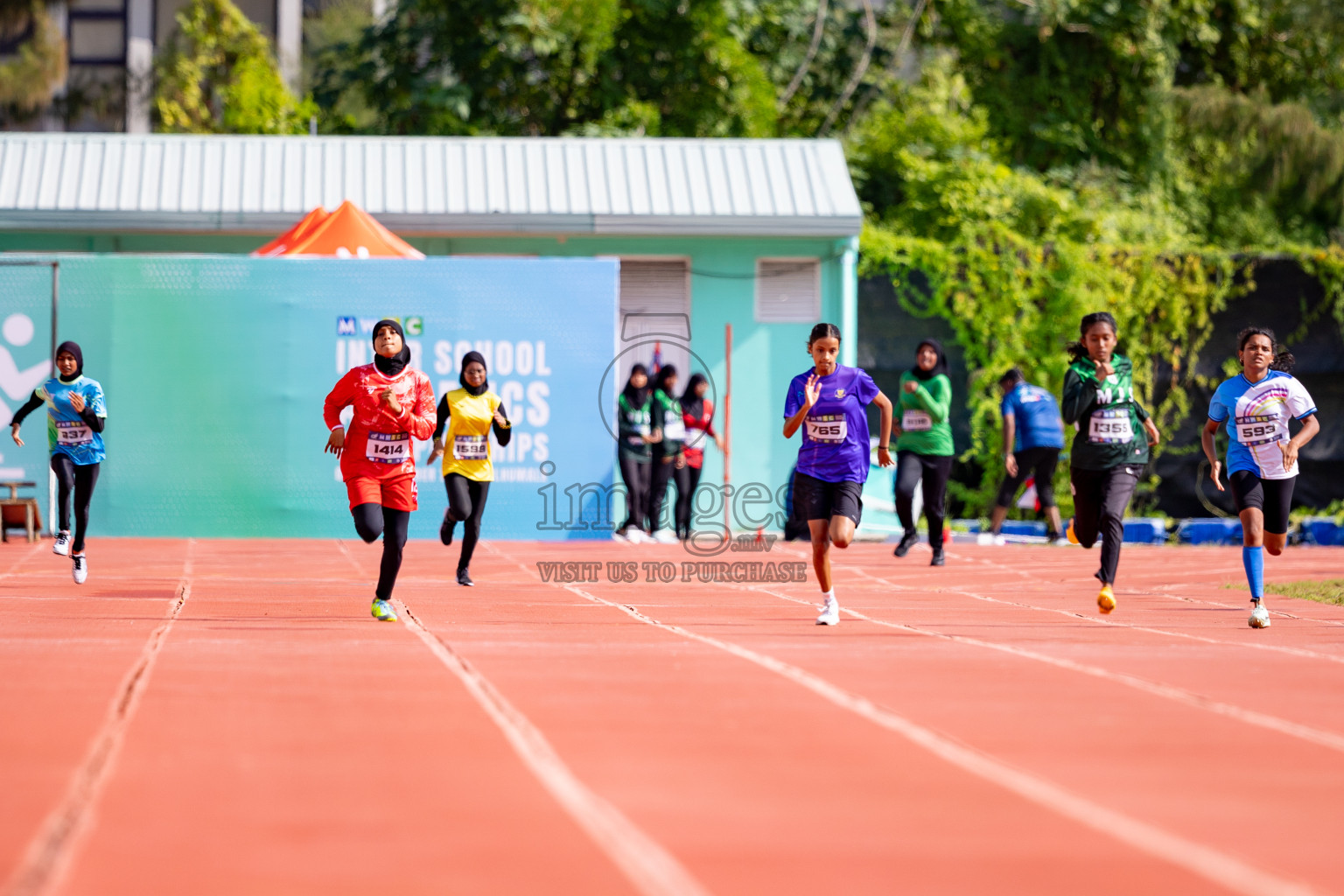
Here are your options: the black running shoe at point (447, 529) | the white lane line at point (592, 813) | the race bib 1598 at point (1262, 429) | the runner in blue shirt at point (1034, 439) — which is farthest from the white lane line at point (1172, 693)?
the runner in blue shirt at point (1034, 439)

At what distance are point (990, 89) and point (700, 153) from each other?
13099 mm

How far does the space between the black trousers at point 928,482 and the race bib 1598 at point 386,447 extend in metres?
6.30

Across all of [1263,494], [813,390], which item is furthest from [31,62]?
[1263,494]

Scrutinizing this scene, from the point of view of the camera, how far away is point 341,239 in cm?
1728

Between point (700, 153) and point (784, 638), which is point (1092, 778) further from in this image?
point (700, 153)

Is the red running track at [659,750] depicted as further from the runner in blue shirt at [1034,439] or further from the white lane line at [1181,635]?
the runner in blue shirt at [1034,439]

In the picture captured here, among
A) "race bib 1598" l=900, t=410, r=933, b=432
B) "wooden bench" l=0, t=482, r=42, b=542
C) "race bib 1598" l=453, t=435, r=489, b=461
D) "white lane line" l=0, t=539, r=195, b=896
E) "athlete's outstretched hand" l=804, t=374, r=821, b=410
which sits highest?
"athlete's outstretched hand" l=804, t=374, r=821, b=410

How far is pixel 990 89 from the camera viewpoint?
3100 cm

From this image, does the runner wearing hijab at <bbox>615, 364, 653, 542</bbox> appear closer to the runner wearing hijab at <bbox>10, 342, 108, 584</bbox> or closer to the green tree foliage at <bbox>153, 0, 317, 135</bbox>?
the runner wearing hijab at <bbox>10, 342, 108, 584</bbox>

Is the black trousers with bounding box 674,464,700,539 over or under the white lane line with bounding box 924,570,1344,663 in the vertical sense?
over

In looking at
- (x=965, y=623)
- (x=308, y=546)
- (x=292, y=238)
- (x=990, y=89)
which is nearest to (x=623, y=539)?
(x=308, y=546)

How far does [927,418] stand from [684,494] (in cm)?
330

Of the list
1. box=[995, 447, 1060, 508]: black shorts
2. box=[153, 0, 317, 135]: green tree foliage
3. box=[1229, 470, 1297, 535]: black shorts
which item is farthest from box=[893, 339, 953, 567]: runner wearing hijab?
box=[153, 0, 317, 135]: green tree foliage

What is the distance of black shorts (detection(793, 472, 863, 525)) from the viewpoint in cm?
957
